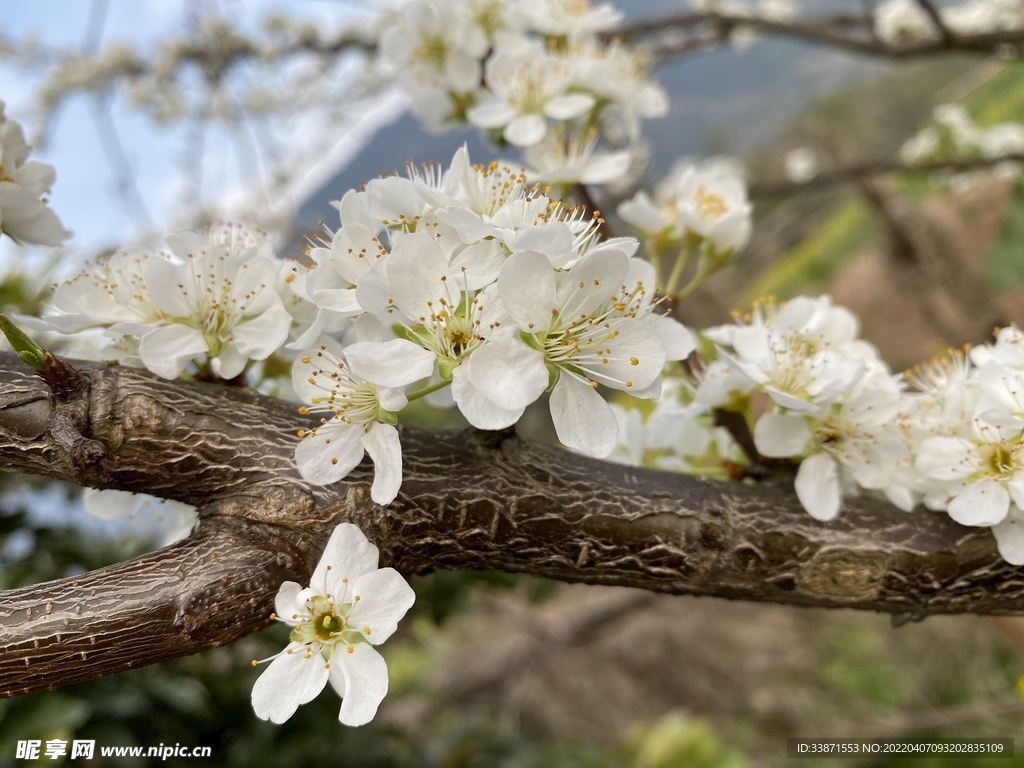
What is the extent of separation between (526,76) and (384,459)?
2.32 feet

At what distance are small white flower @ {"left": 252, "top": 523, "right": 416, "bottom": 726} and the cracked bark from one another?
50 millimetres

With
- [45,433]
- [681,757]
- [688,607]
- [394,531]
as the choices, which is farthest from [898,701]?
[45,433]

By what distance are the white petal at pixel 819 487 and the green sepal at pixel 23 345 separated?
0.78 m

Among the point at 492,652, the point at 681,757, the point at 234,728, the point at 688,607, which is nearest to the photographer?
the point at 234,728

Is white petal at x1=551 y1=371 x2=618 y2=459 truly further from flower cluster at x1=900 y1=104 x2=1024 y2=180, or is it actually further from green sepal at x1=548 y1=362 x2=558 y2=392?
flower cluster at x1=900 y1=104 x2=1024 y2=180

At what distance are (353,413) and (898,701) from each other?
12.3 ft

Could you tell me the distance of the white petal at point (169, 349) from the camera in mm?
677

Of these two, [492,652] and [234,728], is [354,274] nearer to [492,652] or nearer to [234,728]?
[234,728]

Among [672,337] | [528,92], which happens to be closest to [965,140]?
[528,92]

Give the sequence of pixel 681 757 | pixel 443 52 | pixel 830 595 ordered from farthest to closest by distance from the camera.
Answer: pixel 681 757 → pixel 443 52 → pixel 830 595

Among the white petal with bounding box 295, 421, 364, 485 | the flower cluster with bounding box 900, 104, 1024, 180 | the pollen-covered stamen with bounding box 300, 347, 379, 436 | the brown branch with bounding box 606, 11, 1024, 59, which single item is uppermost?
the brown branch with bounding box 606, 11, 1024, 59

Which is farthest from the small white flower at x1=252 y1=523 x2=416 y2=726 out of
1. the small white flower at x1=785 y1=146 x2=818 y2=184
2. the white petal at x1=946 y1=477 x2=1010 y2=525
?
the small white flower at x1=785 y1=146 x2=818 y2=184

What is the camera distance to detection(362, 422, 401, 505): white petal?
0.61 metres

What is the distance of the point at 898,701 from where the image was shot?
3.38m
